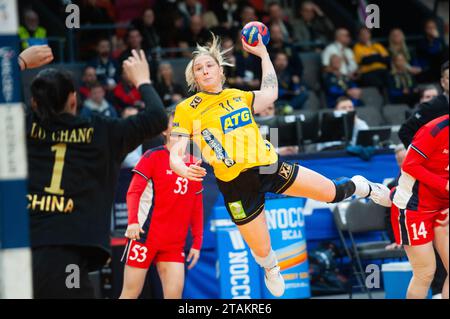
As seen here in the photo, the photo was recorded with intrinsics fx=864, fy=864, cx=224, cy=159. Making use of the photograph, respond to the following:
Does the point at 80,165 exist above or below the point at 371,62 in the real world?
below

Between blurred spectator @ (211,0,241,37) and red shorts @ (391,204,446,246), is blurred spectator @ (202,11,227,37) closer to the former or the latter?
blurred spectator @ (211,0,241,37)

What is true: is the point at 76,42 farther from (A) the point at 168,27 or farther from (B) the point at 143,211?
(B) the point at 143,211

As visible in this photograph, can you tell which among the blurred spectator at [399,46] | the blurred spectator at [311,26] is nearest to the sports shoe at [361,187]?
the blurred spectator at [399,46]

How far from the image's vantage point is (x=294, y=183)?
21.6ft

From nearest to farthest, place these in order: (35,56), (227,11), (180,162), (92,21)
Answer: (35,56)
(180,162)
(92,21)
(227,11)

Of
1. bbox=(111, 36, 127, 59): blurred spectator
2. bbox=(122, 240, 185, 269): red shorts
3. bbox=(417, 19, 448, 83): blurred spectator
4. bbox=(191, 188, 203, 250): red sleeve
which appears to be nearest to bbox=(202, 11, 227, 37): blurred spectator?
bbox=(111, 36, 127, 59): blurred spectator

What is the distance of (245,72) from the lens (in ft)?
41.9

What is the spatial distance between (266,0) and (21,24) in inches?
202

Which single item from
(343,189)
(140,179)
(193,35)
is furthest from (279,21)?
(343,189)

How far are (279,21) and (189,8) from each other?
61.3 inches

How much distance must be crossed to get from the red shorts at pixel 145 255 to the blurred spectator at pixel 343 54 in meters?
6.72

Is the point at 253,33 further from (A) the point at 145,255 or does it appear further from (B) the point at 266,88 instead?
(A) the point at 145,255

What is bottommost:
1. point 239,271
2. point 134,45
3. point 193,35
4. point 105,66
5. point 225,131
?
point 239,271

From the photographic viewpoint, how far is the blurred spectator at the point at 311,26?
1539 centimetres
